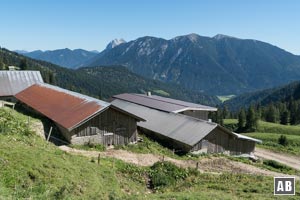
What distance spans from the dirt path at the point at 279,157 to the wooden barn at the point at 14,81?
4213 cm

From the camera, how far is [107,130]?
34.7m

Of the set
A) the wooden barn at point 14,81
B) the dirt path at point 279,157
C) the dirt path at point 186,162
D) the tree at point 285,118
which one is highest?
the wooden barn at point 14,81

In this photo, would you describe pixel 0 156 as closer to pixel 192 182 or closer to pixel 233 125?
pixel 192 182

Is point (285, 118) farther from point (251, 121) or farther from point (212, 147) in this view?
point (212, 147)

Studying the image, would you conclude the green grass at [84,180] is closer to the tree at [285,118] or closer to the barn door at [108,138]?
the barn door at [108,138]

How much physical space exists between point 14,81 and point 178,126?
33.2 m

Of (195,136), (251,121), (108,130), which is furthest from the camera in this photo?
(251,121)

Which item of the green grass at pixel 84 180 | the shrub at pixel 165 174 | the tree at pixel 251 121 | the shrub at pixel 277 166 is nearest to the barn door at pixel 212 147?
the shrub at pixel 277 166

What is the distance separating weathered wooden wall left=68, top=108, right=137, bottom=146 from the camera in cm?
3306

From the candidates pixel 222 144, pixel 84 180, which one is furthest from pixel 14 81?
pixel 84 180

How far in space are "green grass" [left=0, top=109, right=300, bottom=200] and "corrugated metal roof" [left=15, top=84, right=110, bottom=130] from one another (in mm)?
6652

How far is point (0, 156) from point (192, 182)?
1459cm

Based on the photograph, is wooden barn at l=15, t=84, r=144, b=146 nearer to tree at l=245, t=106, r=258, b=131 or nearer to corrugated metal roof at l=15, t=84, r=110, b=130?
corrugated metal roof at l=15, t=84, r=110, b=130

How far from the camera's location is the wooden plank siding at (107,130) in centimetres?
3297
